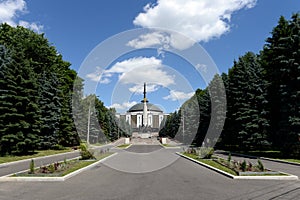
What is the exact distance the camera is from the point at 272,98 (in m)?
26.8

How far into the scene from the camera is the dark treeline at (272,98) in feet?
71.1

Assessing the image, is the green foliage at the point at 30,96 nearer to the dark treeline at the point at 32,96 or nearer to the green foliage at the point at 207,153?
the dark treeline at the point at 32,96

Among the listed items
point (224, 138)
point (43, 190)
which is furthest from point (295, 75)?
point (43, 190)

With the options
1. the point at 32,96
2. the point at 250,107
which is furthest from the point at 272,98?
the point at 32,96

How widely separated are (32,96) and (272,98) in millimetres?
23916

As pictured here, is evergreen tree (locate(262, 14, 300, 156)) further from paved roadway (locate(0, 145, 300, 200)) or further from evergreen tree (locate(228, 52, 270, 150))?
paved roadway (locate(0, 145, 300, 200))

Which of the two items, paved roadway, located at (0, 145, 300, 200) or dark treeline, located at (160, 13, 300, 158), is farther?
dark treeline, located at (160, 13, 300, 158)

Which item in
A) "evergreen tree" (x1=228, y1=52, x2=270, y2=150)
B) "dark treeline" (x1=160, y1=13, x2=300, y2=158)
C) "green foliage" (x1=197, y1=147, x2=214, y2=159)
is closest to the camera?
"green foliage" (x1=197, y1=147, x2=214, y2=159)

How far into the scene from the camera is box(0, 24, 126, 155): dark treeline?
22984 millimetres

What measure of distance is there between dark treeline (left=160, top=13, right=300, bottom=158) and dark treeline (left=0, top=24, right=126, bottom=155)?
21.1m

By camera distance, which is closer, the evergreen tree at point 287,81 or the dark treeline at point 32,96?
the evergreen tree at point 287,81

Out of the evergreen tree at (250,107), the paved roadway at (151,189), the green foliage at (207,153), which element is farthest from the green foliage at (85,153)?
the evergreen tree at (250,107)

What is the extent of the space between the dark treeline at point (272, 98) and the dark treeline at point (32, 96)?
69.3ft

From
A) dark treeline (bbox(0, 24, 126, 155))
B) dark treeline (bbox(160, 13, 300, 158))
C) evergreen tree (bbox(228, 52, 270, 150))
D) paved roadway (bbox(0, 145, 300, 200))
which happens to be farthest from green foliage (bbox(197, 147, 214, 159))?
dark treeline (bbox(0, 24, 126, 155))
